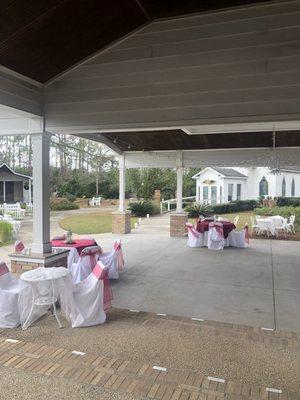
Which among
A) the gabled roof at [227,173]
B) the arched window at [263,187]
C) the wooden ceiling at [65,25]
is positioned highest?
the wooden ceiling at [65,25]

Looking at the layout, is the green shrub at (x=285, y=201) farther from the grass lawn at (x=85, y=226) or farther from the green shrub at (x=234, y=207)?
the grass lawn at (x=85, y=226)

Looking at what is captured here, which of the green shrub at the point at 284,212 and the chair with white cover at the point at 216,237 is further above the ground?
the green shrub at the point at 284,212

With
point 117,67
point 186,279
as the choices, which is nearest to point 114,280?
point 186,279

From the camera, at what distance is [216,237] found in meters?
11.2

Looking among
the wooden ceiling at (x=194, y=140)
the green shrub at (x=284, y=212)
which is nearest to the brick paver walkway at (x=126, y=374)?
the wooden ceiling at (x=194, y=140)

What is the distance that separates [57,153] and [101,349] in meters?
35.2

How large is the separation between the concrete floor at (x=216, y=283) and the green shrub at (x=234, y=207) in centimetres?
1152

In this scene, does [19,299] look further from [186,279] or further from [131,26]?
[131,26]

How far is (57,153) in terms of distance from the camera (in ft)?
123

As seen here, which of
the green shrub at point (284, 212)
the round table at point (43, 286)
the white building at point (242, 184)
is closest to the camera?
the round table at point (43, 286)

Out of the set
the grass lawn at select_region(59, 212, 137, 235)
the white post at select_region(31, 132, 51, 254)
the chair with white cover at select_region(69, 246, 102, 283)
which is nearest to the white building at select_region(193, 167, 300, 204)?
the grass lawn at select_region(59, 212, 137, 235)

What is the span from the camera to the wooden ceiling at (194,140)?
10.5 metres

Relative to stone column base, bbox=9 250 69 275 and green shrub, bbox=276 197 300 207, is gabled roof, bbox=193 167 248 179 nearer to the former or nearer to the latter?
green shrub, bbox=276 197 300 207

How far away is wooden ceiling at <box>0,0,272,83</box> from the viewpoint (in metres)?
4.40
